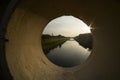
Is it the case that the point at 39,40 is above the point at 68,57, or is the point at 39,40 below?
above

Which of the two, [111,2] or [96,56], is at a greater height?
[111,2]

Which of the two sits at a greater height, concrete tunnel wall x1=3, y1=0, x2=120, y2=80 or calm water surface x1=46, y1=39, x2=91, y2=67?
concrete tunnel wall x1=3, y1=0, x2=120, y2=80

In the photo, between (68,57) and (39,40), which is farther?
(68,57)

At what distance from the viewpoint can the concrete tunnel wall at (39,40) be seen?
3.77 m

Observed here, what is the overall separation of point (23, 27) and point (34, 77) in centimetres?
86

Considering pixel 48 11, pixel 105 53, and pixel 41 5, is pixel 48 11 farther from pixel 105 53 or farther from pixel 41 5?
pixel 105 53

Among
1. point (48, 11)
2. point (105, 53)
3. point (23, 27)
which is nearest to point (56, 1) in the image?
point (48, 11)

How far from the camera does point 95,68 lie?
4418mm

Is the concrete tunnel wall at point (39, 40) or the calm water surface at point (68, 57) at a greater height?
the concrete tunnel wall at point (39, 40)

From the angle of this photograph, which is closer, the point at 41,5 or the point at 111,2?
the point at 111,2

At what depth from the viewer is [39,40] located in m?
5.08

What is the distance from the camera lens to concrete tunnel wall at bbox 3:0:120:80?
148 inches

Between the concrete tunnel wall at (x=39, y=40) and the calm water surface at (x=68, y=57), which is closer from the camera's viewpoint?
the concrete tunnel wall at (x=39, y=40)

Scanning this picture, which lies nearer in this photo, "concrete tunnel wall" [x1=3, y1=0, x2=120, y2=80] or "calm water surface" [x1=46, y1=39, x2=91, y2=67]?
"concrete tunnel wall" [x1=3, y1=0, x2=120, y2=80]
